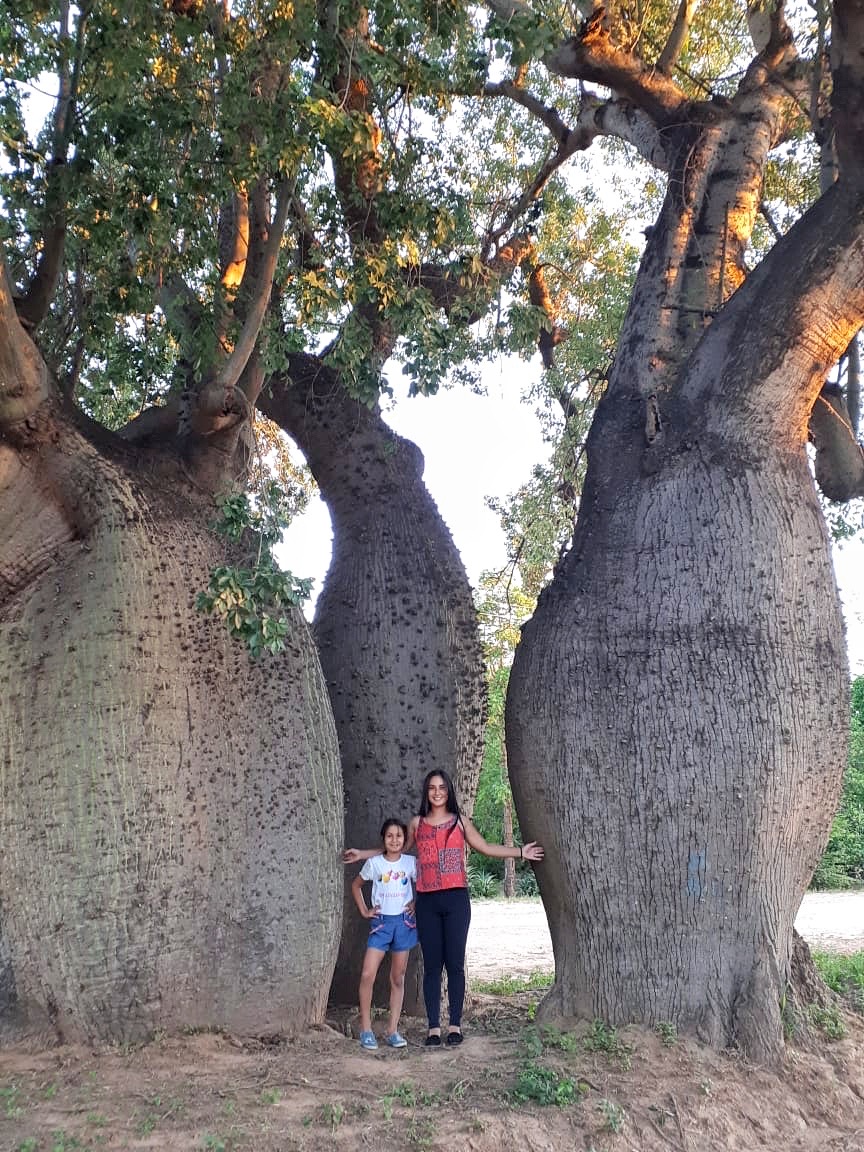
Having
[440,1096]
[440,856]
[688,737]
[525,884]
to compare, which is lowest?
[440,1096]

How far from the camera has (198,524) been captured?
18.9ft

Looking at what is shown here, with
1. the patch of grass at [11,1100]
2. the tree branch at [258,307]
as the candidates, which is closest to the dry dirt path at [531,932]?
the patch of grass at [11,1100]

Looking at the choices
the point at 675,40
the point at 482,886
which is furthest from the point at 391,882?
the point at 482,886

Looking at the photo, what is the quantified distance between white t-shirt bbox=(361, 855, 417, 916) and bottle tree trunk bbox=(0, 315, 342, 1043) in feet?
0.73

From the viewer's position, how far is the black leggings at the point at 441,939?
5.10 metres

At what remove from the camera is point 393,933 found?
5176 millimetres

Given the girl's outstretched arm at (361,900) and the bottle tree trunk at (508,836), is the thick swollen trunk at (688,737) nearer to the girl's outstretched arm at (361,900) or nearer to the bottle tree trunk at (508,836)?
the girl's outstretched arm at (361,900)

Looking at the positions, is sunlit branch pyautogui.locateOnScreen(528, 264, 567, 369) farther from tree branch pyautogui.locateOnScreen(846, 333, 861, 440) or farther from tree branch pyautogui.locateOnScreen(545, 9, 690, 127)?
tree branch pyautogui.locateOnScreen(846, 333, 861, 440)

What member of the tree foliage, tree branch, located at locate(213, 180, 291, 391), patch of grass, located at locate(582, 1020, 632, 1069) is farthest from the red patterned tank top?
the tree foliage

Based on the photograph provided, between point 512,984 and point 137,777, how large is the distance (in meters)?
4.10

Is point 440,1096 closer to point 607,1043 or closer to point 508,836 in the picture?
point 607,1043

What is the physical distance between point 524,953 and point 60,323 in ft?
24.9

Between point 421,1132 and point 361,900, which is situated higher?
point 361,900

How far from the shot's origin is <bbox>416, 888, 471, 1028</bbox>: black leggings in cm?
510
